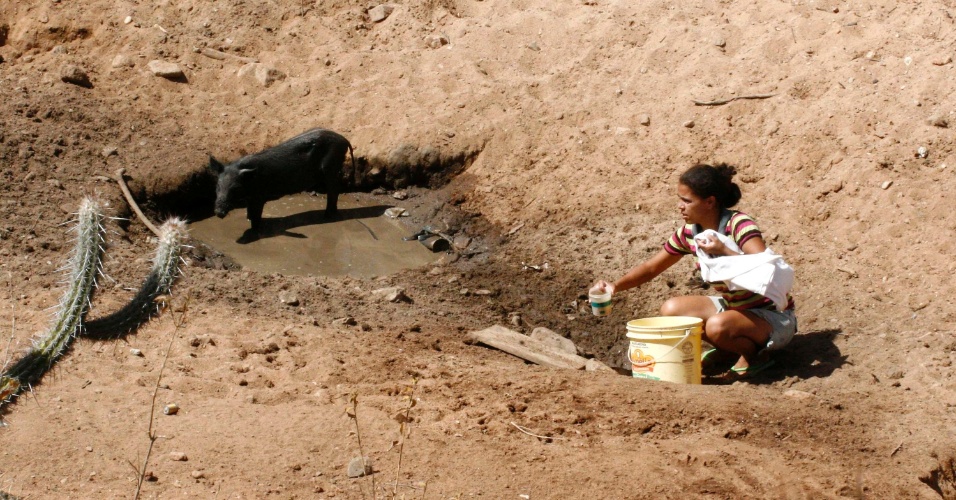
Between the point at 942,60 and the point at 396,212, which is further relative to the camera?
the point at 396,212

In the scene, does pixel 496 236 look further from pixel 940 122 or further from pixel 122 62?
pixel 122 62

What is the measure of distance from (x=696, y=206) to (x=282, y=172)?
470 centimetres

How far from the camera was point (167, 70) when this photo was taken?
9875 millimetres

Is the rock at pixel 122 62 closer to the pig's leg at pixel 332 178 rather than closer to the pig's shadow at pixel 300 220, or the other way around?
the pig's shadow at pixel 300 220

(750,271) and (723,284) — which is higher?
(750,271)

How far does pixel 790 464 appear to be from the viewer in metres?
4.28

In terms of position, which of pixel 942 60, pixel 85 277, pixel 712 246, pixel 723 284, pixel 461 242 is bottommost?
pixel 461 242

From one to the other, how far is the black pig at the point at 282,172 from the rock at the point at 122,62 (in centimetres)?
199

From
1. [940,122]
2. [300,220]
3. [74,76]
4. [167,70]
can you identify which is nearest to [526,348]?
[940,122]

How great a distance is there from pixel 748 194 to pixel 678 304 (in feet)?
7.07

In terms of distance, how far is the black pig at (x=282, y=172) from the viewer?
859 cm

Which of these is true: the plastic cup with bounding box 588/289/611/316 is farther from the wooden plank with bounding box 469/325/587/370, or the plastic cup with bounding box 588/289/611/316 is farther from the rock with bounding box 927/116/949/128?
the rock with bounding box 927/116/949/128

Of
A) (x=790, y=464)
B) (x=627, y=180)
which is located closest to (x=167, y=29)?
(x=627, y=180)

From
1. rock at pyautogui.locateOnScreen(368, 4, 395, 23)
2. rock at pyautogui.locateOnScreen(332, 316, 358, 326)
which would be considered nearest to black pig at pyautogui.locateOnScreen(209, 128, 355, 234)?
rock at pyautogui.locateOnScreen(368, 4, 395, 23)
